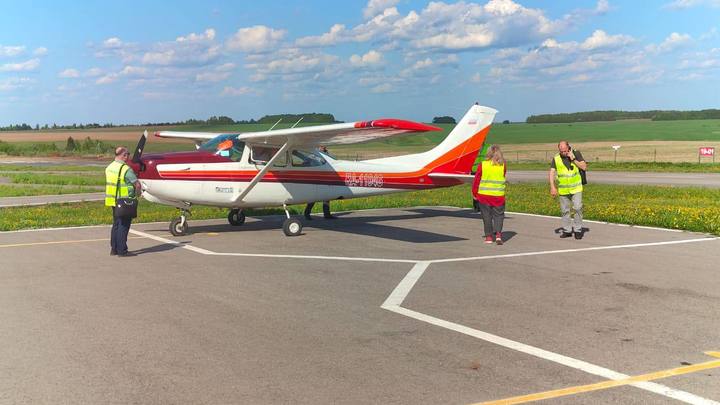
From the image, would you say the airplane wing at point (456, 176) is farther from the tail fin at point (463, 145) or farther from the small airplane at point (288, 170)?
the tail fin at point (463, 145)

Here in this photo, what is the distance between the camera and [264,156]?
1348cm

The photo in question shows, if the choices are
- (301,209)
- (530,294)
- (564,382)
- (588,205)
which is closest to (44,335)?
(564,382)

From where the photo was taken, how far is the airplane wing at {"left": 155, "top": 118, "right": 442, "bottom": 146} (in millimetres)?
10219

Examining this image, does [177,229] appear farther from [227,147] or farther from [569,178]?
[569,178]

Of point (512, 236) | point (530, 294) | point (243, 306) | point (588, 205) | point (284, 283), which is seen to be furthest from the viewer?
point (588, 205)

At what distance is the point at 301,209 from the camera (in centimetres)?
1850

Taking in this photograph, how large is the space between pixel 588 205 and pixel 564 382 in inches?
544

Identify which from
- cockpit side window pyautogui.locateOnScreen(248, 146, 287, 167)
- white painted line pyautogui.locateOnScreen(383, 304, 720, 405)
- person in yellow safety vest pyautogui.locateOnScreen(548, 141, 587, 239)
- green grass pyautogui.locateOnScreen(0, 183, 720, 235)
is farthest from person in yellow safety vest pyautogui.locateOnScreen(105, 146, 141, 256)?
person in yellow safety vest pyautogui.locateOnScreen(548, 141, 587, 239)

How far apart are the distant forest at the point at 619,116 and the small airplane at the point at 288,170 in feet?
515

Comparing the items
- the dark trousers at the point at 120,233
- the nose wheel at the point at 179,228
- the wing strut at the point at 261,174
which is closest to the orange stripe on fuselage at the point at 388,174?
the wing strut at the point at 261,174

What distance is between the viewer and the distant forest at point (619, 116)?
15700 centimetres

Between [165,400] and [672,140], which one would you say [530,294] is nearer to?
[165,400]

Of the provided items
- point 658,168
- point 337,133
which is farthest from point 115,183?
point 658,168

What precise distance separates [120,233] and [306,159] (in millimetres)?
4777
